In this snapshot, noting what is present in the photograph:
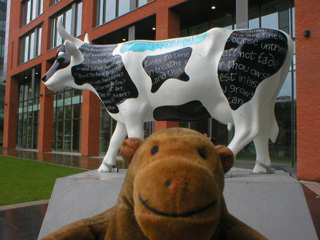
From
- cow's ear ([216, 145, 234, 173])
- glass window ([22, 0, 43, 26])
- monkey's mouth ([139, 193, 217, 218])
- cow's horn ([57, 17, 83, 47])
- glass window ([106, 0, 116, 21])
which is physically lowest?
monkey's mouth ([139, 193, 217, 218])

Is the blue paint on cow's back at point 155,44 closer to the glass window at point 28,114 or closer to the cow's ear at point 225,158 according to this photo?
the cow's ear at point 225,158

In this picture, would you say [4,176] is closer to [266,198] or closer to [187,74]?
[187,74]

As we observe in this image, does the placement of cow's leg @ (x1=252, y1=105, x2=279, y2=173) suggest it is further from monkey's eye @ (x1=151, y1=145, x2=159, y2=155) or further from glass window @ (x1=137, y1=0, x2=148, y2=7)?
glass window @ (x1=137, y1=0, x2=148, y2=7)

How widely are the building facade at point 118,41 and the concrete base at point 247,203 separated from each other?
6.54m

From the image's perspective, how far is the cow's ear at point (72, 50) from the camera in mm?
3423

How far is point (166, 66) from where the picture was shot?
3197 millimetres

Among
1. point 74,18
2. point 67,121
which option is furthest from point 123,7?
point 67,121

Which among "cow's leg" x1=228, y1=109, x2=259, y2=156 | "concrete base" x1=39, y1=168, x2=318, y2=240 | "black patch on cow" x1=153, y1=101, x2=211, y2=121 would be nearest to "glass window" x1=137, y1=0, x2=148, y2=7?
"black patch on cow" x1=153, y1=101, x2=211, y2=121

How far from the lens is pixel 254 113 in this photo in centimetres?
304

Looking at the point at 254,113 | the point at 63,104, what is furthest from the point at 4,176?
the point at 63,104

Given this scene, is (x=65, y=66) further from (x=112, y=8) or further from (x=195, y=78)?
(x=112, y=8)

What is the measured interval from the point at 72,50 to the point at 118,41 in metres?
12.4

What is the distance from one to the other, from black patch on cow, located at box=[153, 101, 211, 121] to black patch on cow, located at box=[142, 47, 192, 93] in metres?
0.28

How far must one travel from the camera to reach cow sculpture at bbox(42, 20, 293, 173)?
2992mm
